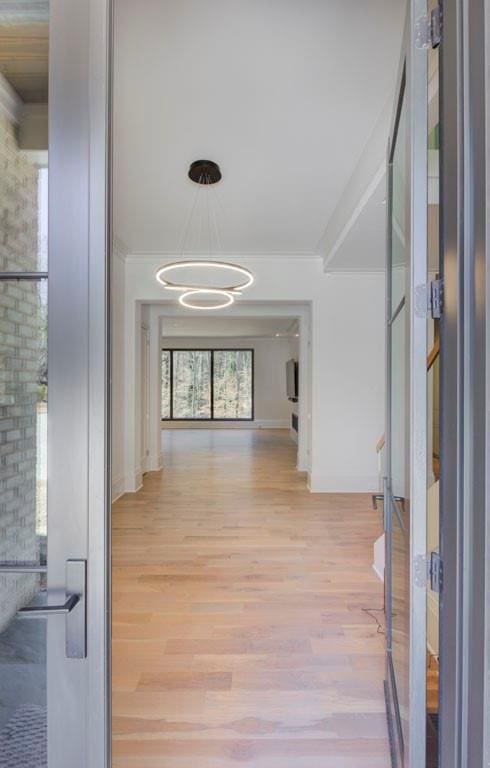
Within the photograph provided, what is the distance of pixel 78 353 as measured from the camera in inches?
34.9

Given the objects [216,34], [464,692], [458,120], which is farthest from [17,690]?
[216,34]

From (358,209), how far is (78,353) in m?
3.25

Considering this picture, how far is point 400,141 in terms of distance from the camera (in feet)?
4.82

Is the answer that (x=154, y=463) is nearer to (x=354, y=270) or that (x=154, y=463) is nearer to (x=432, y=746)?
(x=354, y=270)

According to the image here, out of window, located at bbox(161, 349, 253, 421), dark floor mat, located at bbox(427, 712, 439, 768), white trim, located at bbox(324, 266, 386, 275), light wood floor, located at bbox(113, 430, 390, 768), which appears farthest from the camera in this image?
window, located at bbox(161, 349, 253, 421)

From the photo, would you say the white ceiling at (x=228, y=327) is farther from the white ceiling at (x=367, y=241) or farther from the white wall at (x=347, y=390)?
the white ceiling at (x=367, y=241)

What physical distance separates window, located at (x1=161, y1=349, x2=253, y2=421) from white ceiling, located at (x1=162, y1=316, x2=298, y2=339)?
178 cm

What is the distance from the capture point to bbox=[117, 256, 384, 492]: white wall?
5590 millimetres

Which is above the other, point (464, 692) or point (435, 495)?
point (435, 495)

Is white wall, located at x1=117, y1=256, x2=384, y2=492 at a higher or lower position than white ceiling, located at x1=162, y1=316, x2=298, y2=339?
lower

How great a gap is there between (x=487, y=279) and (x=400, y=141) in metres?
0.95

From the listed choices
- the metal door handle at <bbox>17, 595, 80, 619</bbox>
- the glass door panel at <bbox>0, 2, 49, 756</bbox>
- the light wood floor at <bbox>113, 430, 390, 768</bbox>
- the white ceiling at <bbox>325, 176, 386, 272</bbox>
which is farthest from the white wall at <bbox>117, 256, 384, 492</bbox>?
the metal door handle at <bbox>17, 595, 80, 619</bbox>

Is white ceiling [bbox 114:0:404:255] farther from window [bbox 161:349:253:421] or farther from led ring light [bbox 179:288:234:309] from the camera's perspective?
window [bbox 161:349:253:421]

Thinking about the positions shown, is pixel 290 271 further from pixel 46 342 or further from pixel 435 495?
pixel 46 342
